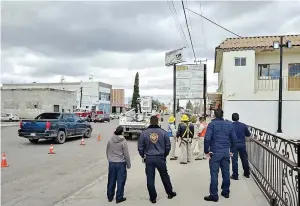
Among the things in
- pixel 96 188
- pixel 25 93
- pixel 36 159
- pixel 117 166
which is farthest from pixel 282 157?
pixel 25 93

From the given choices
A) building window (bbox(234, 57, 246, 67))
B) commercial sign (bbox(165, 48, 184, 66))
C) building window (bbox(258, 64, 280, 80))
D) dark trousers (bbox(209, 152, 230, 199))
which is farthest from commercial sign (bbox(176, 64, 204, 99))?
dark trousers (bbox(209, 152, 230, 199))

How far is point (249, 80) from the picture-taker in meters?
21.7

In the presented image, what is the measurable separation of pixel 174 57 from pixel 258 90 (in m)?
7.52

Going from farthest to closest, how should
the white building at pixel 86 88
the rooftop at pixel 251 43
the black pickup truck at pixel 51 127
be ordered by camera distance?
1. the white building at pixel 86 88
2. the rooftop at pixel 251 43
3. the black pickup truck at pixel 51 127

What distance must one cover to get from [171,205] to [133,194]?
3.85 ft

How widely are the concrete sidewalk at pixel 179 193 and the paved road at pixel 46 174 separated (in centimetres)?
58

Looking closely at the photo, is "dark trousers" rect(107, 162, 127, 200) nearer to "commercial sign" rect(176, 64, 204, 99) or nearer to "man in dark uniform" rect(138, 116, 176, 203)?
"man in dark uniform" rect(138, 116, 176, 203)

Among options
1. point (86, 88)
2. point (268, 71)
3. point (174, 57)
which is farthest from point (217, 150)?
point (86, 88)

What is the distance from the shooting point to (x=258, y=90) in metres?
22.2

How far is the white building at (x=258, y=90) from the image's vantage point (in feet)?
70.6

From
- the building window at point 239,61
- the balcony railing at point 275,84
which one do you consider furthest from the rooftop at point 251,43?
the balcony railing at point 275,84

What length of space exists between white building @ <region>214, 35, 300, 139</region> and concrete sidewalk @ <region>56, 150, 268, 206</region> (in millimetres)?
13424

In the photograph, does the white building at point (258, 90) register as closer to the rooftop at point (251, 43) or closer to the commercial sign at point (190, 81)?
the rooftop at point (251, 43)

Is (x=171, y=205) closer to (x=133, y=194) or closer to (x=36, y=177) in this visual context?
(x=133, y=194)
